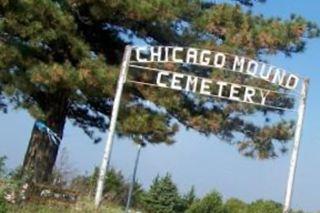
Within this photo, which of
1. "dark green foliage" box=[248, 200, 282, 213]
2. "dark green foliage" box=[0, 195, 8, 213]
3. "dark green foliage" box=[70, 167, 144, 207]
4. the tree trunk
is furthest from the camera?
"dark green foliage" box=[248, 200, 282, 213]

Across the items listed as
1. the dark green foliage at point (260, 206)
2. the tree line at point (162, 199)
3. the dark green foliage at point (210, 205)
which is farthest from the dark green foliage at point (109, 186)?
the dark green foliage at point (210, 205)

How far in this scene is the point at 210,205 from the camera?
3272cm

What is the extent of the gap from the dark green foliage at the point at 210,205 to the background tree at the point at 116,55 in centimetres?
1337

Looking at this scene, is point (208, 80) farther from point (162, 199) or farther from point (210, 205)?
point (162, 199)

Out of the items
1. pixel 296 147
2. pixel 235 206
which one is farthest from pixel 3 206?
pixel 235 206

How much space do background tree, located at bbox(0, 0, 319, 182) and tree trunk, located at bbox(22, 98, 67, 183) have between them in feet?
0.08

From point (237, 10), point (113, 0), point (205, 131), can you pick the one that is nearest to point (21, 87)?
point (113, 0)

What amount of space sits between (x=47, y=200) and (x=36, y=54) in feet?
17.6

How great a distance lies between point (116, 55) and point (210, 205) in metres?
14.8

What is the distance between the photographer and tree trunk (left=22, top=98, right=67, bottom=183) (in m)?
18.9

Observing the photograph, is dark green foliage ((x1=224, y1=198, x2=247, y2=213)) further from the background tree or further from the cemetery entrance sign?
the cemetery entrance sign

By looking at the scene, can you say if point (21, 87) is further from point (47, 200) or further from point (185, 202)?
point (185, 202)

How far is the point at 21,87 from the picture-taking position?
16.9 m

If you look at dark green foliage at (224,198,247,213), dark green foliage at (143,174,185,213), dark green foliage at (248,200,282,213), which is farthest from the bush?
dark green foliage at (143,174,185,213)
